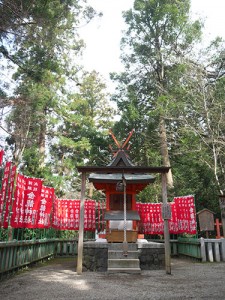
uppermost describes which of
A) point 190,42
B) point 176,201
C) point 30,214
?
point 190,42

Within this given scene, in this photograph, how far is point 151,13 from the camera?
2075 centimetres

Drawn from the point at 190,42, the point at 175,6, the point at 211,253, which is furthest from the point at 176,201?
the point at 175,6

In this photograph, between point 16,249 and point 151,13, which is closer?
point 16,249

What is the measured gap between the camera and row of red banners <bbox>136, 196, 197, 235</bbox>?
12.5 m

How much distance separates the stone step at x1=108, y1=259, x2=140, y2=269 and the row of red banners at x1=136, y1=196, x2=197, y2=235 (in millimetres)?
3473

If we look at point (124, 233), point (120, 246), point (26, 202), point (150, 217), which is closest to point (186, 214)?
point (150, 217)

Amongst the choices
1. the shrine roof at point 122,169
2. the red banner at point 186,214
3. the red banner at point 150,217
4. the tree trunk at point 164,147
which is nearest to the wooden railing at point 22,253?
the shrine roof at point 122,169

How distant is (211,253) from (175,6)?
1776 centimetres

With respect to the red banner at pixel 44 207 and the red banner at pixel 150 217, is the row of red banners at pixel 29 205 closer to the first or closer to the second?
the red banner at pixel 44 207

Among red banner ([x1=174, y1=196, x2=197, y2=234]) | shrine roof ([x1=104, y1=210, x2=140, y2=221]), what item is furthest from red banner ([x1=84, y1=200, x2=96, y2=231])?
red banner ([x1=174, y1=196, x2=197, y2=234])

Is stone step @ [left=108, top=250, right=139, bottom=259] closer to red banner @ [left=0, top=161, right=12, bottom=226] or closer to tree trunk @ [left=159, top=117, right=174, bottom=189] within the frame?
red banner @ [left=0, top=161, right=12, bottom=226]

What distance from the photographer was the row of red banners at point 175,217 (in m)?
12.5

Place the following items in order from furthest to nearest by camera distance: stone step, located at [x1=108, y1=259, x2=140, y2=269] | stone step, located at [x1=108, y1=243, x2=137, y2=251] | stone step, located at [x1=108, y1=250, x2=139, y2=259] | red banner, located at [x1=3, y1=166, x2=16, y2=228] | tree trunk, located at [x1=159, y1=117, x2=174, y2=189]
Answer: tree trunk, located at [x1=159, y1=117, x2=174, y2=189] < stone step, located at [x1=108, y1=243, x2=137, y2=251] < stone step, located at [x1=108, y1=250, x2=139, y2=259] < stone step, located at [x1=108, y1=259, x2=140, y2=269] < red banner, located at [x1=3, y1=166, x2=16, y2=228]

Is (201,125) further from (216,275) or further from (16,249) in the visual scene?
(16,249)
